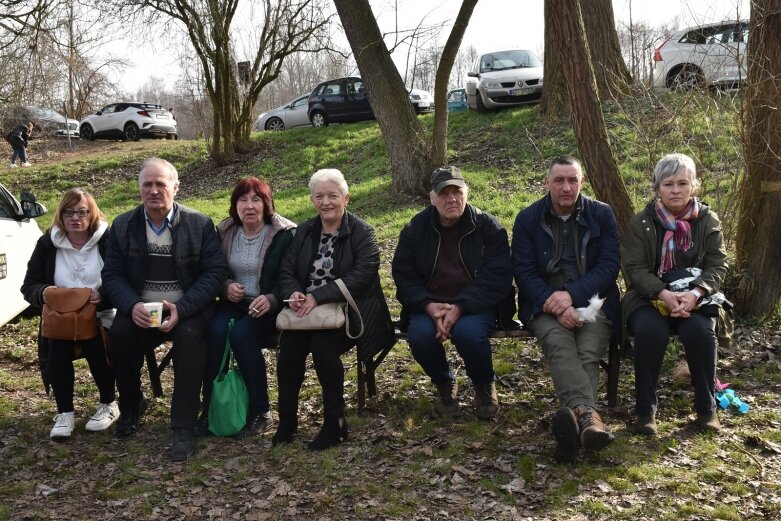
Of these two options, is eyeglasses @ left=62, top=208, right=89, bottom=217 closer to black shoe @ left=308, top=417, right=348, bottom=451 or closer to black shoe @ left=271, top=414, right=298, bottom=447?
black shoe @ left=271, top=414, right=298, bottom=447

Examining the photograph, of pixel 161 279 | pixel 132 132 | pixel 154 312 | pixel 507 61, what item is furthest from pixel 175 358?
pixel 132 132

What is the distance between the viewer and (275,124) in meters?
22.4

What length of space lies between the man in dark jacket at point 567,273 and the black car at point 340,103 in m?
15.7

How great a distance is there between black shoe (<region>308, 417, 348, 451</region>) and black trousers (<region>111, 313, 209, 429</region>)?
2.52 feet

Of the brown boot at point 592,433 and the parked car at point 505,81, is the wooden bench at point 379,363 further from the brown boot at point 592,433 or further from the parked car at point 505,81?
the parked car at point 505,81

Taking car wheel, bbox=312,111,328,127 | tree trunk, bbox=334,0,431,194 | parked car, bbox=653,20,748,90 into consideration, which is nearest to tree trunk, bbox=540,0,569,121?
tree trunk, bbox=334,0,431,194

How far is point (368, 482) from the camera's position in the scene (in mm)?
3893

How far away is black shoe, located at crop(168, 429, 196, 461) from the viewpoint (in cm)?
429

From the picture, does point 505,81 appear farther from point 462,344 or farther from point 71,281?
point 71,281

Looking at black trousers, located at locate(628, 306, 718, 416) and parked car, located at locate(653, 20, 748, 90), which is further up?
parked car, located at locate(653, 20, 748, 90)

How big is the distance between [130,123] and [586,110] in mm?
21687

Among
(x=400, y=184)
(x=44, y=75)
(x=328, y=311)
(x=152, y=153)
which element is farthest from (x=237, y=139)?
(x=328, y=311)

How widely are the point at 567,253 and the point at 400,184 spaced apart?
278 inches

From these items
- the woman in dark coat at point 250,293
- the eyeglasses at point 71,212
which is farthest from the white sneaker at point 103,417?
the eyeglasses at point 71,212
